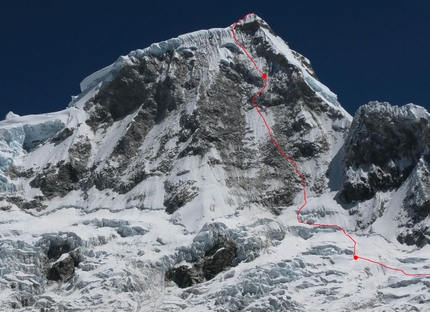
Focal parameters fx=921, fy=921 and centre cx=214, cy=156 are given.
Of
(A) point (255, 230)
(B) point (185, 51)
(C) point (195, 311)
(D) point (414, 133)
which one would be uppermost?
(B) point (185, 51)

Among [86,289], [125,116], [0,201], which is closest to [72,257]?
[86,289]

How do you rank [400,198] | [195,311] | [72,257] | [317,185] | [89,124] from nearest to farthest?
[195,311]
[72,257]
[400,198]
[317,185]
[89,124]

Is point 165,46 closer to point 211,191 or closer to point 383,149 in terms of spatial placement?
point 211,191

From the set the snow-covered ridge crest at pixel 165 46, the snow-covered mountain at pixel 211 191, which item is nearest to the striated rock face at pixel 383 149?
the snow-covered mountain at pixel 211 191

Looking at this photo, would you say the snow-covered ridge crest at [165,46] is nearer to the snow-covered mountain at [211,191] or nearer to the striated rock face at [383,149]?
the snow-covered mountain at [211,191]

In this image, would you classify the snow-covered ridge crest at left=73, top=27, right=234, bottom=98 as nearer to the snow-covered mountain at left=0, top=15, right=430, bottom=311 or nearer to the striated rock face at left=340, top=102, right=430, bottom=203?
the snow-covered mountain at left=0, top=15, right=430, bottom=311

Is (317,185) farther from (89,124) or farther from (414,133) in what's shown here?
(89,124)

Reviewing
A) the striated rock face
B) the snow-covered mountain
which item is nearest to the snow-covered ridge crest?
the snow-covered mountain

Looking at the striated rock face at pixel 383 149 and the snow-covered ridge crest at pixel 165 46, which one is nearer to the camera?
the striated rock face at pixel 383 149
